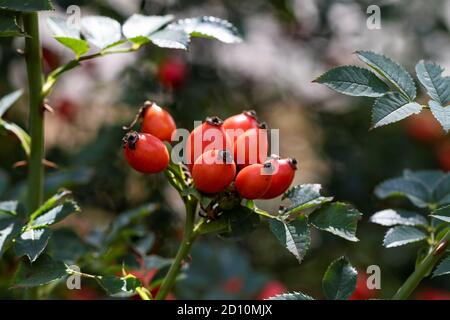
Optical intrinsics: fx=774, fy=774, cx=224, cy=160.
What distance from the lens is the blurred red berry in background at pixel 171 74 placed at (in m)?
2.61

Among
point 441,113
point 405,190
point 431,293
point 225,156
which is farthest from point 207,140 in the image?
point 431,293

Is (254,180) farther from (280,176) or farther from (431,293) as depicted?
(431,293)

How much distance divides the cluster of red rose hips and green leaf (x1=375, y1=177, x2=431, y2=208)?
0.39 m

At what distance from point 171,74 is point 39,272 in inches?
53.6

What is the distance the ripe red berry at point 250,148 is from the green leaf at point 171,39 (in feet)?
0.70

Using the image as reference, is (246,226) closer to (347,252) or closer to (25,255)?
(25,255)

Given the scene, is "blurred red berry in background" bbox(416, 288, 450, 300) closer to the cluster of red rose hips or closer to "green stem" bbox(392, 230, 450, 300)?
"green stem" bbox(392, 230, 450, 300)

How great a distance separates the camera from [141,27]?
5.08 feet

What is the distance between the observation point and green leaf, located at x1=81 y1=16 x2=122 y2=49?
1525mm

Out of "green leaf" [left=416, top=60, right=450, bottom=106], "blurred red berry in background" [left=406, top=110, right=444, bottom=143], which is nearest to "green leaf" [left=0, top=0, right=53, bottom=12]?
"green leaf" [left=416, top=60, right=450, bottom=106]

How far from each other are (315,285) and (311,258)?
11cm

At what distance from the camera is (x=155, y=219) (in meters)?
2.62

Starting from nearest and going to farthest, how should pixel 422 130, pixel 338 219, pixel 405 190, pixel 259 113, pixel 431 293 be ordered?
pixel 338 219
pixel 405 190
pixel 431 293
pixel 259 113
pixel 422 130
